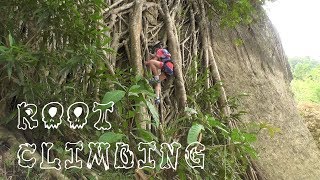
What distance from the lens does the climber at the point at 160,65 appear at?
365 centimetres

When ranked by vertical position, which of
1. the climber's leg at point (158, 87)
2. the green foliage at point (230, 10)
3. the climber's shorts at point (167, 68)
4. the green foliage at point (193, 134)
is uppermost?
the green foliage at point (230, 10)

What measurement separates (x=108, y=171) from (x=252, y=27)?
394 centimetres

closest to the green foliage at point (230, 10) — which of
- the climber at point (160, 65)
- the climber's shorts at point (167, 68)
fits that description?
the climber at point (160, 65)

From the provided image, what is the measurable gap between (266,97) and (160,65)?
6.91 feet

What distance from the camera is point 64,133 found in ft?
8.52

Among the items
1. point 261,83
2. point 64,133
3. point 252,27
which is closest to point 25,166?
point 64,133

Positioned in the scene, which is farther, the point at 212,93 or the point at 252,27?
the point at 252,27

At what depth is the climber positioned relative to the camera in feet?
12.0

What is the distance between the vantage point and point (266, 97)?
5.22 meters

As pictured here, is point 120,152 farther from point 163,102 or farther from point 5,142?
point 163,102

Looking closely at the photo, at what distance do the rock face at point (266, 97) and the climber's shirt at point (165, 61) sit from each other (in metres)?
1.04

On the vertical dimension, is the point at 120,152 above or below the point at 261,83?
below

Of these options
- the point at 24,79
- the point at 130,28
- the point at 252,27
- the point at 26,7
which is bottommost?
the point at 24,79

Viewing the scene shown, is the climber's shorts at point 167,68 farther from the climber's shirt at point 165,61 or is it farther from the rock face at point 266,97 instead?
the rock face at point 266,97
